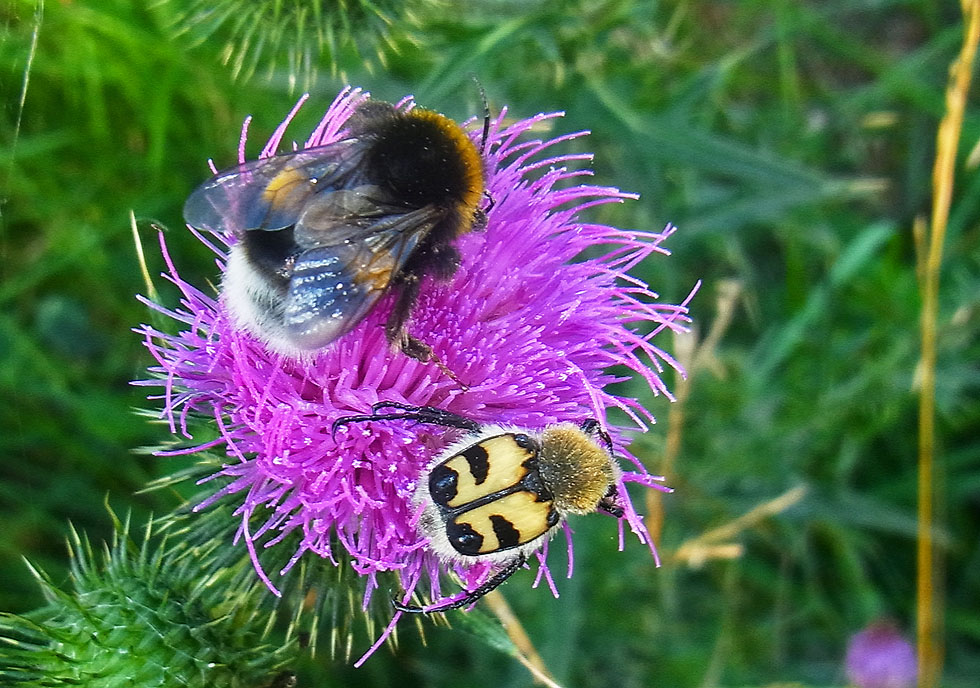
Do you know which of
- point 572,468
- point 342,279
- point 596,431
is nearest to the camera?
point 342,279

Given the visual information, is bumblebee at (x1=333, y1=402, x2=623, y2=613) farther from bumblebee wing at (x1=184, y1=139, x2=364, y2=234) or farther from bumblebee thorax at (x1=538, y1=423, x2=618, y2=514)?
bumblebee wing at (x1=184, y1=139, x2=364, y2=234)

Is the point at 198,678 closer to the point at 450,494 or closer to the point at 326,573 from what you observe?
the point at 326,573

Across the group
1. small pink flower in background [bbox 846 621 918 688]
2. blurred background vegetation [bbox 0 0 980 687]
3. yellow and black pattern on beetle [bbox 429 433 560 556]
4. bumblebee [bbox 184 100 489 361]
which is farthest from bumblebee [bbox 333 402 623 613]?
small pink flower in background [bbox 846 621 918 688]

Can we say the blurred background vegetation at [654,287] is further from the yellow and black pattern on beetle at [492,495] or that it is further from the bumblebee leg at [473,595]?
the yellow and black pattern on beetle at [492,495]

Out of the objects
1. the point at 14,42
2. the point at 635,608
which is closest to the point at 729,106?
the point at 635,608

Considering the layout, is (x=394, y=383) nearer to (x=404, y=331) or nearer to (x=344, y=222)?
(x=404, y=331)

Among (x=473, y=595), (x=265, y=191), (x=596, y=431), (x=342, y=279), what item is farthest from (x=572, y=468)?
(x=265, y=191)
